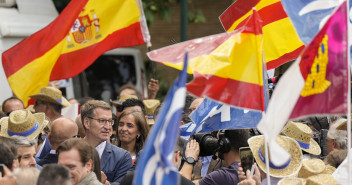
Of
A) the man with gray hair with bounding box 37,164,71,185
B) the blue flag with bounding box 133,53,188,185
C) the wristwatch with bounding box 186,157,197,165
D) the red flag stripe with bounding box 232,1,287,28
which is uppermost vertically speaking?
the red flag stripe with bounding box 232,1,287,28

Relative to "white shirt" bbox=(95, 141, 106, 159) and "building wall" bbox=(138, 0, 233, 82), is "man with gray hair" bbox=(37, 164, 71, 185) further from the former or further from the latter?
"building wall" bbox=(138, 0, 233, 82)

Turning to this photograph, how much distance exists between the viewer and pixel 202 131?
6.95m

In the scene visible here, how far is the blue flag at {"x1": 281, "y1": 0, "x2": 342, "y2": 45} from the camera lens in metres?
5.61

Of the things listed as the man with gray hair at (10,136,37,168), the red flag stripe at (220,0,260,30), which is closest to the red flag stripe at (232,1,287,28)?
the red flag stripe at (220,0,260,30)

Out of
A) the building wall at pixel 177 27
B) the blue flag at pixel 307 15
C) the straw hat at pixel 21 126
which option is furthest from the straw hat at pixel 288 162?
the building wall at pixel 177 27

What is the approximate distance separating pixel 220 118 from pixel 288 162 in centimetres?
115

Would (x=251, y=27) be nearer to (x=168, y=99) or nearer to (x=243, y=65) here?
(x=243, y=65)

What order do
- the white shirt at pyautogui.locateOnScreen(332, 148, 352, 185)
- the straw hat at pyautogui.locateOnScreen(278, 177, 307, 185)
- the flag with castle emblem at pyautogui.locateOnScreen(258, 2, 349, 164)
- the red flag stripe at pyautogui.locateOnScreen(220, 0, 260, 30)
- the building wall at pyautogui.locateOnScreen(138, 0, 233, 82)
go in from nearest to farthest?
the flag with castle emblem at pyautogui.locateOnScreen(258, 2, 349, 164), the straw hat at pyautogui.locateOnScreen(278, 177, 307, 185), the white shirt at pyautogui.locateOnScreen(332, 148, 352, 185), the red flag stripe at pyautogui.locateOnScreen(220, 0, 260, 30), the building wall at pyautogui.locateOnScreen(138, 0, 233, 82)

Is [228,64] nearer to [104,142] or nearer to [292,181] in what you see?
[292,181]

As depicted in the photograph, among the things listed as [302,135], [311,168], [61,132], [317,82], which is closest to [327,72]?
[317,82]

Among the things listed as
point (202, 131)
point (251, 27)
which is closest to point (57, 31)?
point (202, 131)

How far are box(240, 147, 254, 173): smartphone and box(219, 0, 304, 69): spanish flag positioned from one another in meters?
1.52

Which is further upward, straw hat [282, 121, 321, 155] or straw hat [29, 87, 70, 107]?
straw hat [29, 87, 70, 107]

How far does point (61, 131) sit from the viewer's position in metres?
7.40
